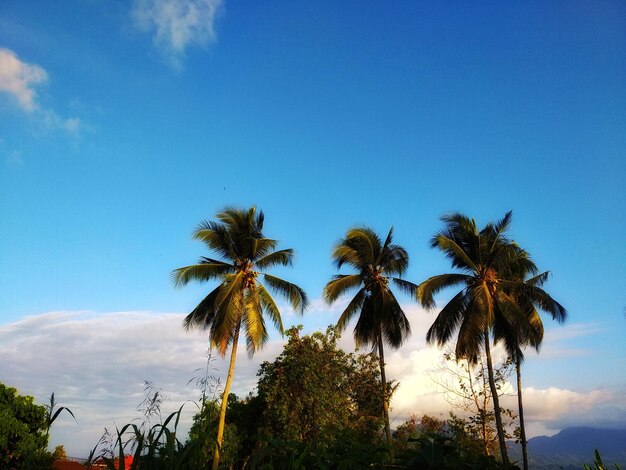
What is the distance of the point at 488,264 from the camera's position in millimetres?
24328

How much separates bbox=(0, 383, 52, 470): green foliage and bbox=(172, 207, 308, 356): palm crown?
771 cm

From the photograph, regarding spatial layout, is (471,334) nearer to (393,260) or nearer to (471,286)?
(471,286)

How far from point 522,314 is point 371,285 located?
337 inches

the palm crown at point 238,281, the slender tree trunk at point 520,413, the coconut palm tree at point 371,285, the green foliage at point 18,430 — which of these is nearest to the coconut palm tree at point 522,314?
the slender tree trunk at point 520,413

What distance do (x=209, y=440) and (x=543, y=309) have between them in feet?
93.0

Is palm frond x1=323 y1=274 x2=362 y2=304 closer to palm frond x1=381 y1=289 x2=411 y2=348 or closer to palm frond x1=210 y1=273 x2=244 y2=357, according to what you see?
palm frond x1=381 y1=289 x2=411 y2=348

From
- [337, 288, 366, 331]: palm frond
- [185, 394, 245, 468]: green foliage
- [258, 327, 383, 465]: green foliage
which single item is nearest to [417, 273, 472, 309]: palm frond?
[337, 288, 366, 331]: palm frond

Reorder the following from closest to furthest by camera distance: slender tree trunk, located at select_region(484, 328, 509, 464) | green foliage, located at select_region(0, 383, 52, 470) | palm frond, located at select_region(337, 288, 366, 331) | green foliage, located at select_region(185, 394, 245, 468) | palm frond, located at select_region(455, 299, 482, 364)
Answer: green foliage, located at select_region(185, 394, 245, 468) → green foliage, located at select_region(0, 383, 52, 470) → slender tree trunk, located at select_region(484, 328, 509, 464) → palm frond, located at select_region(455, 299, 482, 364) → palm frond, located at select_region(337, 288, 366, 331)

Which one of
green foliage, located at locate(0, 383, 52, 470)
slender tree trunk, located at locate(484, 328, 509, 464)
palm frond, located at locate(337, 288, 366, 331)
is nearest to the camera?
green foliage, located at locate(0, 383, 52, 470)

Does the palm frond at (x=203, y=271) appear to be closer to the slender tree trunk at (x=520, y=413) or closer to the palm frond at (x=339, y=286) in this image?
the palm frond at (x=339, y=286)

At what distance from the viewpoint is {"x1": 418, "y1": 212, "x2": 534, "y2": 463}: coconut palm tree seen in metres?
22.9

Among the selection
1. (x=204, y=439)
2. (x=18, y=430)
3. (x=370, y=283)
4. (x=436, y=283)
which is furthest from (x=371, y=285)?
(x=204, y=439)

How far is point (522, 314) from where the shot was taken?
885 inches

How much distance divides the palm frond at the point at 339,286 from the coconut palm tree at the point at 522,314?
8.31m
